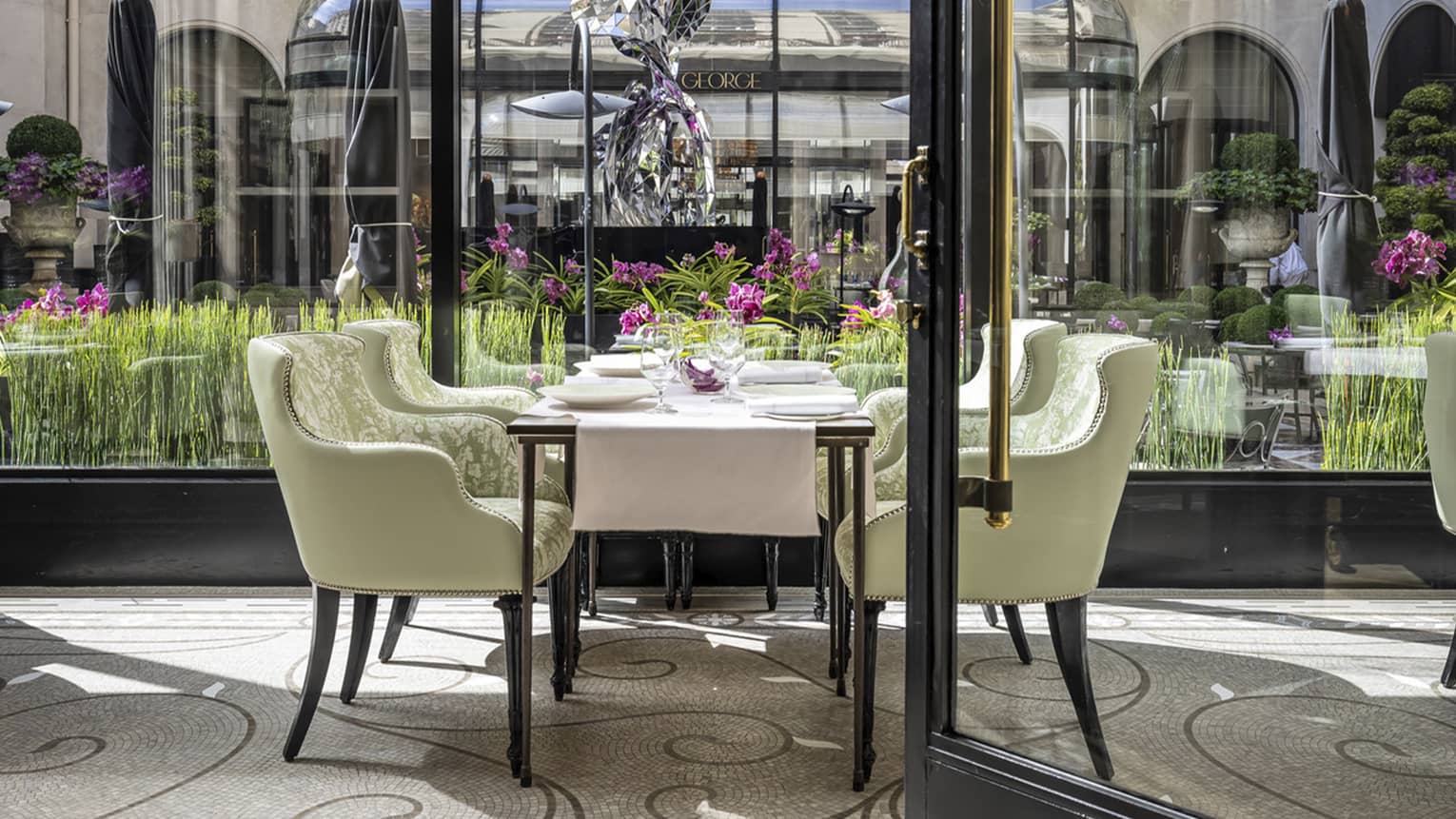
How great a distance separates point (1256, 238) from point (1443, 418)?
0.49 metres

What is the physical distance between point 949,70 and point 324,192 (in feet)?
9.91

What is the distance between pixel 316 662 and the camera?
106 inches

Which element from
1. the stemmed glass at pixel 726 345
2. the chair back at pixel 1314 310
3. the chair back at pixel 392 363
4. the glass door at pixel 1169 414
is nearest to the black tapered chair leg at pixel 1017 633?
the glass door at pixel 1169 414

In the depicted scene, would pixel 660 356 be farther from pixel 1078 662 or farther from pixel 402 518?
pixel 1078 662

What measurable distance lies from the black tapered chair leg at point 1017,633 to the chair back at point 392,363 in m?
2.00

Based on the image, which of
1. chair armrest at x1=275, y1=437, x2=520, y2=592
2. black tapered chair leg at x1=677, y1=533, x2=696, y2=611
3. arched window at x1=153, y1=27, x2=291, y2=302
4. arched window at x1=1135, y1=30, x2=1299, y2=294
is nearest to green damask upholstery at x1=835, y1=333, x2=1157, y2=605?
arched window at x1=1135, y1=30, x2=1299, y2=294

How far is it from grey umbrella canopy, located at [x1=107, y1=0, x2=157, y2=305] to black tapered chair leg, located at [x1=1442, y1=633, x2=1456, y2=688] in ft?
13.8

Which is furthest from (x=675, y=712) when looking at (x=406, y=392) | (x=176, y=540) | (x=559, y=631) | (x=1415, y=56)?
(x=176, y=540)

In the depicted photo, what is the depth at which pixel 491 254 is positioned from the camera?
15.1 feet

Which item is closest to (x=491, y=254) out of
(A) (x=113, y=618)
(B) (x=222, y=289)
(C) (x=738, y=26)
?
(B) (x=222, y=289)

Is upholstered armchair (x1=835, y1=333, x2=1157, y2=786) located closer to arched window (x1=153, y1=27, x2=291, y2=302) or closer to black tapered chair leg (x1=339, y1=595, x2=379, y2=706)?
black tapered chair leg (x1=339, y1=595, x2=379, y2=706)

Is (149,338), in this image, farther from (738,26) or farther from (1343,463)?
(1343,463)

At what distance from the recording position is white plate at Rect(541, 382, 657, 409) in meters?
2.91

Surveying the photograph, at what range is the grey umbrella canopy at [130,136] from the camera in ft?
14.6
